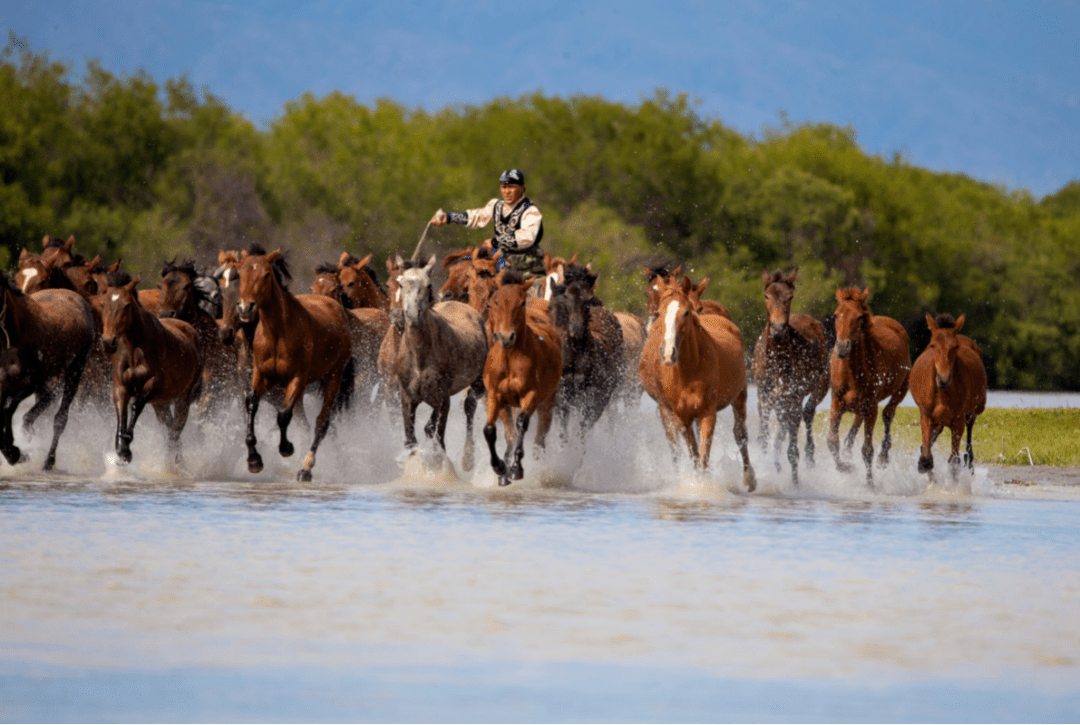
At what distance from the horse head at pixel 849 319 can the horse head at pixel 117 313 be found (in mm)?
7180

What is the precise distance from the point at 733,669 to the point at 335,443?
11.3 meters

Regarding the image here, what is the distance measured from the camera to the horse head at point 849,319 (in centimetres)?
1792

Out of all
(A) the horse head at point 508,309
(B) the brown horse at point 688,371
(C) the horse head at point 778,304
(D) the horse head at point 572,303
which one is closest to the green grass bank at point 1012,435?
(C) the horse head at point 778,304

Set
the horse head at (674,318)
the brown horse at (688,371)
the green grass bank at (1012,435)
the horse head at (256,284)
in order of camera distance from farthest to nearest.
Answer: the green grass bank at (1012,435) → the horse head at (256,284) → the brown horse at (688,371) → the horse head at (674,318)

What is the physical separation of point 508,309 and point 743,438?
2.98m

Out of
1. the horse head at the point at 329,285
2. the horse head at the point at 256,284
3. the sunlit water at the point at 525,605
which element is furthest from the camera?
the horse head at the point at 329,285

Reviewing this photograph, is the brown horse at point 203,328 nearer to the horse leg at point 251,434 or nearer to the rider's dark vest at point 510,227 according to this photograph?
the horse leg at point 251,434

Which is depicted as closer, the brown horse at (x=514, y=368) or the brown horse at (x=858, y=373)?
the brown horse at (x=514, y=368)

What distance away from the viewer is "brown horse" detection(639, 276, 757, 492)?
1541 centimetres

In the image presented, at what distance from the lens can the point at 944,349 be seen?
17.0m

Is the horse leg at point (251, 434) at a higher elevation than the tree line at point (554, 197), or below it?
below

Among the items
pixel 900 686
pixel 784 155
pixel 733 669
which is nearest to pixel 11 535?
pixel 733 669

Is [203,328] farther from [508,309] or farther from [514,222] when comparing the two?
[508,309]

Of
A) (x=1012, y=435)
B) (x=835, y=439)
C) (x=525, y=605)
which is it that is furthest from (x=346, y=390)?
(x=1012, y=435)
